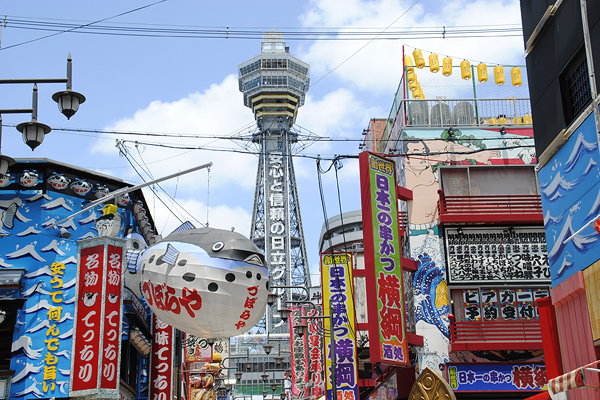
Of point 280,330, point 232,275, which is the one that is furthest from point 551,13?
point 280,330

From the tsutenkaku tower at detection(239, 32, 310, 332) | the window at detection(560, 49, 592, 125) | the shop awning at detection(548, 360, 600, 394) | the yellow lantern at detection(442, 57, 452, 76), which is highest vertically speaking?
the tsutenkaku tower at detection(239, 32, 310, 332)

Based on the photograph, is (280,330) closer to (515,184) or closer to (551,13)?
(515,184)

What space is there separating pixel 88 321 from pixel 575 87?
1523 cm

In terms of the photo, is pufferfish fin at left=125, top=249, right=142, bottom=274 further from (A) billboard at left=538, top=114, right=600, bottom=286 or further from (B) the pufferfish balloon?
(A) billboard at left=538, top=114, right=600, bottom=286

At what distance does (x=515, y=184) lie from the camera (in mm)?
28469

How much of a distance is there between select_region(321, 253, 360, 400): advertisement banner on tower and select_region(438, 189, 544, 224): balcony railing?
5.03m

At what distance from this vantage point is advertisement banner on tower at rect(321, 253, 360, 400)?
1183 inches

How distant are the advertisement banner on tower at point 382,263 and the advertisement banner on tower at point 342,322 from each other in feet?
15.7

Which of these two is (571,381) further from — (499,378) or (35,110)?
(499,378)

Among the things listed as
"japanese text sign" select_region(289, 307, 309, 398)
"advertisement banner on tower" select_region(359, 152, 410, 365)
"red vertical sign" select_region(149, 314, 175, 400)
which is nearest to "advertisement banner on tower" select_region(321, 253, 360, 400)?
"advertisement banner on tower" select_region(359, 152, 410, 365)

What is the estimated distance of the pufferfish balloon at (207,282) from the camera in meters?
19.7

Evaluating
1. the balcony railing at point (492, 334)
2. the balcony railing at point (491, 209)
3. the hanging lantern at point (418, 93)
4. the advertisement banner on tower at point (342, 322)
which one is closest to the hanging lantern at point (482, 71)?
the hanging lantern at point (418, 93)

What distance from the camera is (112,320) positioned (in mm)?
22625

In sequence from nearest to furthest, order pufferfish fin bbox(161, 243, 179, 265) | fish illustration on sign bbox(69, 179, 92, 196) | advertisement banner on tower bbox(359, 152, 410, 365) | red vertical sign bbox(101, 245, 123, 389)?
pufferfish fin bbox(161, 243, 179, 265), red vertical sign bbox(101, 245, 123, 389), advertisement banner on tower bbox(359, 152, 410, 365), fish illustration on sign bbox(69, 179, 92, 196)
